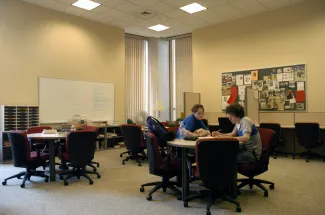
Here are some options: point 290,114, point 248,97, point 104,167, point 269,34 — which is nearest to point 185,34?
point 269,34

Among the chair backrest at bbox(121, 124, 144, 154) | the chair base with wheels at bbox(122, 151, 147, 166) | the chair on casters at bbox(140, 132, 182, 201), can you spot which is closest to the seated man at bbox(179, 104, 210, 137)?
the chair on casters at bbox(140, 132, 182, 201)

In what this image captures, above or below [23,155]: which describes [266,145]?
above

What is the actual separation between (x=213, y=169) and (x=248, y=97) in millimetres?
4110

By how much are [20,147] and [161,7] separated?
4641 millimetres

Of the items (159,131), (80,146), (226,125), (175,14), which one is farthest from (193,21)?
(80,146)

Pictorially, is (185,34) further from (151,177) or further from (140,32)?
(151,177)

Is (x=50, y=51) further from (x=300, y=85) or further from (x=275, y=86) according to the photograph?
(x=300, y=85)

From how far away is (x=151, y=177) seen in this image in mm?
4516

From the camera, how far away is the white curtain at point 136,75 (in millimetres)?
8875

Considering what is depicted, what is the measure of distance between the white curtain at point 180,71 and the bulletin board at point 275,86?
5.88 ft

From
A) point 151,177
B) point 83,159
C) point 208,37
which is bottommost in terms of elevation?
point 151,177

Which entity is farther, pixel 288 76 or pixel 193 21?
pixel 193 21

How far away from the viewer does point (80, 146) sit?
411 cm

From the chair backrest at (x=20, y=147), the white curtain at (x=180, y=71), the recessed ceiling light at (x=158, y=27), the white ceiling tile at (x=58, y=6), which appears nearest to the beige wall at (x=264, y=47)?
the white curtain at (x=180, y=71)
